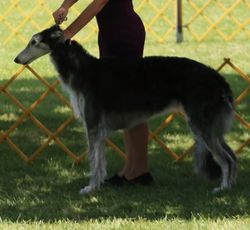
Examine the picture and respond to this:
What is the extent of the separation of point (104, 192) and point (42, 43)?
54.3 inches

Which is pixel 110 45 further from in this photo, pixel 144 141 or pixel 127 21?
pixel 144 141

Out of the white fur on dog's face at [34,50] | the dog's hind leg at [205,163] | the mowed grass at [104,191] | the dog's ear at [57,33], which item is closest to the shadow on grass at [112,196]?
the mowed grass at [104,191]

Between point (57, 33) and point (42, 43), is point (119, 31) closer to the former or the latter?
point (57, 33)

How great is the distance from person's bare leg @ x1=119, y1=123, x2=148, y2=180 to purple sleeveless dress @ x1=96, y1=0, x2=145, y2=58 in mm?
695

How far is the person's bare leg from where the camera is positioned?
22.0 ft

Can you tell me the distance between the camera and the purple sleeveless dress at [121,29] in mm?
6312

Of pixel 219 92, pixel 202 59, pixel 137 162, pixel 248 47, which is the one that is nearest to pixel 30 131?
pixel 137 162

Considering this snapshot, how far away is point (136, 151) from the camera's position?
22.1 feet

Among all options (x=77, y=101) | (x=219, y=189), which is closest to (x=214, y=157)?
(x=219, y=189)

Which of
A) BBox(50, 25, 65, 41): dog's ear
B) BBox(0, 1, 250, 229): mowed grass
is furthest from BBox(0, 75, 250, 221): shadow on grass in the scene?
BBox(50, 25, 65, 41): dog's ear

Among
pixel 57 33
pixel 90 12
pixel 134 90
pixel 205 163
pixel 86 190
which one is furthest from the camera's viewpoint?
pixel 205 163

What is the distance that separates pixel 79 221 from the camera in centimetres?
548

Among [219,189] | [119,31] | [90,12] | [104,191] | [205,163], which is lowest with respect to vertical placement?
[219,189]

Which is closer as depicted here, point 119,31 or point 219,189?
point 119,31
